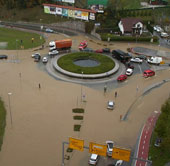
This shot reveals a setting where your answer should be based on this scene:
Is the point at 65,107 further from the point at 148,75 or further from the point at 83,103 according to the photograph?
the point at 148,75

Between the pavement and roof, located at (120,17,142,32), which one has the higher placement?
roof, located at (120,17,142,32)

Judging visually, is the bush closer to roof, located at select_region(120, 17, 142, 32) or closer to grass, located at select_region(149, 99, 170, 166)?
roof, located at select_region(120, 17, 142, 32)

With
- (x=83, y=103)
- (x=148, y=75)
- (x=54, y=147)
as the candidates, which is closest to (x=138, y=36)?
(x=148, y=75)

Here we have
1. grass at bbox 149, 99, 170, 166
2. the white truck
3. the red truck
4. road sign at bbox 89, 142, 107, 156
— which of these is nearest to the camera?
road sign at bbox 89, 142, 107, 156

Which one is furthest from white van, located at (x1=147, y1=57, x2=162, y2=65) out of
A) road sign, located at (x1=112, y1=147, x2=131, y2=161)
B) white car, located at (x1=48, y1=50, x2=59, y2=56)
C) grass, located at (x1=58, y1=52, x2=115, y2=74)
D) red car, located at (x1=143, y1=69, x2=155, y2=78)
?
road sign, located at (x1=112, y1=147, x2=131, y2=161)

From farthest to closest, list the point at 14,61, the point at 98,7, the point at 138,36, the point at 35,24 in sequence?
1. the point at 35,24
2. the point at 98,7
3. the point at 138,36
4. the point at 14,61

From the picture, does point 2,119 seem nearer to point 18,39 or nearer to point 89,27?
point 18,39

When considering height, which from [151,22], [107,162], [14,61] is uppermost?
[151,22]

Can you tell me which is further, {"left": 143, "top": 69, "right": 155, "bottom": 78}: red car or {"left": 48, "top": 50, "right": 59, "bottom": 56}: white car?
{"left": 48, "top": 50, "right": 59, "bottom": 56}: white car
